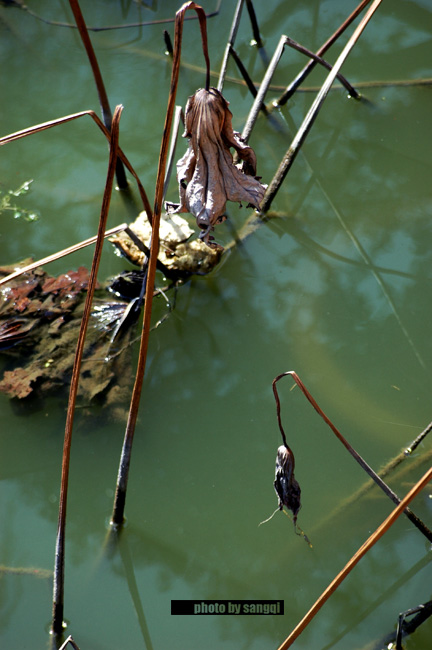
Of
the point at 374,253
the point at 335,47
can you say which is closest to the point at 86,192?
the point at 374,253

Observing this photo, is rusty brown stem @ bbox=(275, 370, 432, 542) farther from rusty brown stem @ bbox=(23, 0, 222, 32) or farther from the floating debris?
rusty brown stem @ bbox=(23, 0, 222, 32)

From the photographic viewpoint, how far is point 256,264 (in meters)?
2.39

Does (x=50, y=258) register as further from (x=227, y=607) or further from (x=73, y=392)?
(x=227, y=607)

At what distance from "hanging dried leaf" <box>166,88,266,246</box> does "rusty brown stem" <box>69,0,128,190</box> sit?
47cm

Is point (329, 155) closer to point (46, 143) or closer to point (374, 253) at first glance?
point (374, 253)

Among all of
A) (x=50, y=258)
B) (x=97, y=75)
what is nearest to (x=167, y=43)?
(x=97, y=75)

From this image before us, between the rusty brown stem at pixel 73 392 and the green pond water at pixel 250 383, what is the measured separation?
199mm

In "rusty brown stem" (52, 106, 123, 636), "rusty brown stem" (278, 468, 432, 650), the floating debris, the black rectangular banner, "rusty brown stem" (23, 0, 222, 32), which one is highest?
"rusty brown stem" (23, 0, 222, 32)

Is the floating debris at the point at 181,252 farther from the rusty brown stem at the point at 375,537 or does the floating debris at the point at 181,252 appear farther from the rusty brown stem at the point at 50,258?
the rusty brown stem at the point at 375,537

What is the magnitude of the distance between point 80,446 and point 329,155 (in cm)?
179

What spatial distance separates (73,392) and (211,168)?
578 millimetres

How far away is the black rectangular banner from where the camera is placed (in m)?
1.73

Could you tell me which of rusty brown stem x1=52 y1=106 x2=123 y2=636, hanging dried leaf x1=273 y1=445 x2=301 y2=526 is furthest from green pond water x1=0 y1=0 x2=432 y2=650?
hanging dried leaf x1=273 y1=445 x2=301 y2=526

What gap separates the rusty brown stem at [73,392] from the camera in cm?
106
